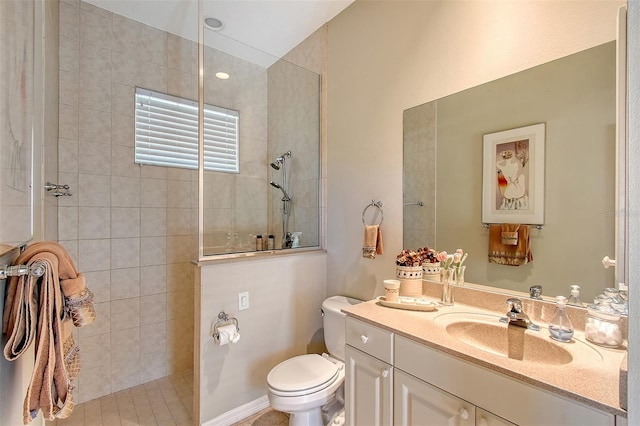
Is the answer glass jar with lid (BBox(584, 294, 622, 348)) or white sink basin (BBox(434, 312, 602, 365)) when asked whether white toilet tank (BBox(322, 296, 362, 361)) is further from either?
glass jar with lid (BBox(584, 294, 622, 348))

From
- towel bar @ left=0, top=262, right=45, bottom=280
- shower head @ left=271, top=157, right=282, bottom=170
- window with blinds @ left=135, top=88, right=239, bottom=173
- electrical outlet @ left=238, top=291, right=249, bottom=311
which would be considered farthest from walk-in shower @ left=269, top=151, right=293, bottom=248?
towel bar @ left=0, top=262, right=45, bottom=280

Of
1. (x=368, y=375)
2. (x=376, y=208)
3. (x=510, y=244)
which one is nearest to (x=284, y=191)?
(x=376, y=208)

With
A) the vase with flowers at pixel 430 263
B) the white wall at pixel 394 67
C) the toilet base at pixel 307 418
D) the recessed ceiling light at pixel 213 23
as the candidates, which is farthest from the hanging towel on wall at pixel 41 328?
the recessed ceiling light at pixel 213 23

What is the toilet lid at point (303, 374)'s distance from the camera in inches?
62.2

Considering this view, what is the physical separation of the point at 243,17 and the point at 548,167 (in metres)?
2.30

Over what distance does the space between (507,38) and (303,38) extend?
1716 millimetres

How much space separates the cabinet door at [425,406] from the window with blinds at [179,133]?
178cm

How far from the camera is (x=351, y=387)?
4.65 feet

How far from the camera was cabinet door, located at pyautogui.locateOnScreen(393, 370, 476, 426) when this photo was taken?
100cm

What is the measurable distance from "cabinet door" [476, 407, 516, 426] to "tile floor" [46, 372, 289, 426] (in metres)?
1.39

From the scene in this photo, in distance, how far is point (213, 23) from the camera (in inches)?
89.5

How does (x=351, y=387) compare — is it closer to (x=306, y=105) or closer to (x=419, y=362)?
(x=419, y=362)

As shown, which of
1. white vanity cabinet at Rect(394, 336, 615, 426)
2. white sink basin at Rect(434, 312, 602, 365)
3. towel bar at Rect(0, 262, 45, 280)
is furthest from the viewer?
white sink basin at Rect(434, 312, 602, 365)

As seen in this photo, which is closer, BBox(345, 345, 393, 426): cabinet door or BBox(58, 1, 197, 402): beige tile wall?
BBox(345, 345, 393, 426): cabinet door
